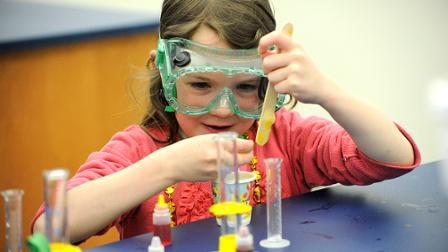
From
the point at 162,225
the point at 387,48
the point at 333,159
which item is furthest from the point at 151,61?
the point at 387,48

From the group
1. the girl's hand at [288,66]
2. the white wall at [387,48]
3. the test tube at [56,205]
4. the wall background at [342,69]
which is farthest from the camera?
the white wall at [387,48]

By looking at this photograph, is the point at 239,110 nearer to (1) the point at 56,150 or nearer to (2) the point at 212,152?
(2) the point at 212,152

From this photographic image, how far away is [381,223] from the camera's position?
931mm

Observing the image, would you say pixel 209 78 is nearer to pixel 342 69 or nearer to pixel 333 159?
pixel 333 159

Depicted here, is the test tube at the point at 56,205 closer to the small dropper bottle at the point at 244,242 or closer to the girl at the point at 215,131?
the small dropper bottle at the point at 244,242

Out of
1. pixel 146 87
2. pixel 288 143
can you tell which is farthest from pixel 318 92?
pixel 146 87

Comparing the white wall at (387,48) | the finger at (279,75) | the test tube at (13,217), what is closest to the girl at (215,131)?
the finger at (279,75)

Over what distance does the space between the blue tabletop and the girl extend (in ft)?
0.22

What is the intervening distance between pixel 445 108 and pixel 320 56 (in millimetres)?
1708

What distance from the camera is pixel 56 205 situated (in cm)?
60

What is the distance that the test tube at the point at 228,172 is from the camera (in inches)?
28.1

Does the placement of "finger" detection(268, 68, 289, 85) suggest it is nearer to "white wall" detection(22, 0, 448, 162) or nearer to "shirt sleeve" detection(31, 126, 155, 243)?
"shirt sleeve" detection(31, 126, 155, 243)

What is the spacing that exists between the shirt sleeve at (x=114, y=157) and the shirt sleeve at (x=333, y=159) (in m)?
0.35

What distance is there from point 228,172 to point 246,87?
496mm
